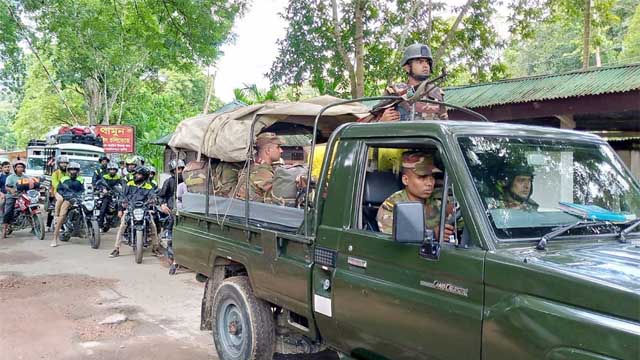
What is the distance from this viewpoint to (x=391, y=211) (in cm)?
350

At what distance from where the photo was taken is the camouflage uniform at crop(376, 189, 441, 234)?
3.31 meters

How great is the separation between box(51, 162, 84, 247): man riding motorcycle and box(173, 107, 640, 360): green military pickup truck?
8704 mm

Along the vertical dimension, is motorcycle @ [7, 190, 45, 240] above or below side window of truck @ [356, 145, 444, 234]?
below

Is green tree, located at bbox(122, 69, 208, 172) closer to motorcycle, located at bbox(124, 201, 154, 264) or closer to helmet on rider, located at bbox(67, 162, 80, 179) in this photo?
helmet on rider, located at bbox(67, 162, 80, 179)

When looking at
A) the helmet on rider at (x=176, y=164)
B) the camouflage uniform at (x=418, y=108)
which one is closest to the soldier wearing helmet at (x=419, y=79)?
the camouflage uniform at (x=418, y=108)

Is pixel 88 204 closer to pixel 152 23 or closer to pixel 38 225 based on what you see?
pixel 38 225

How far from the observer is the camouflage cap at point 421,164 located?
3.37 metres

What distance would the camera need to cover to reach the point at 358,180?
11.7ft

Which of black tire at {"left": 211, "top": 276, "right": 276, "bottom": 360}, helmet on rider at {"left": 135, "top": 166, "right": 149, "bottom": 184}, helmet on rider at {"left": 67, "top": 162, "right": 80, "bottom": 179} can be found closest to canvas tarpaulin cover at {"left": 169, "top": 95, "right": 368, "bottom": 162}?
black tire at {"left": 211, "top": 276, "right": 276, "bottom": 360}

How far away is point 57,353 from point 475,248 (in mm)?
4358

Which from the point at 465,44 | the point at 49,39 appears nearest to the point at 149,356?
the point at 465,44

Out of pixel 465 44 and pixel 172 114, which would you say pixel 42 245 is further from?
pixel 172 114

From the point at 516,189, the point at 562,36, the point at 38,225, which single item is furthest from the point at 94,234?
the point at 562,36

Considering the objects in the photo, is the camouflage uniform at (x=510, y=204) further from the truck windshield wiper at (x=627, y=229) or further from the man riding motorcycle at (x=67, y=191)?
the man riding motorcycle at (x=67, y=191)
